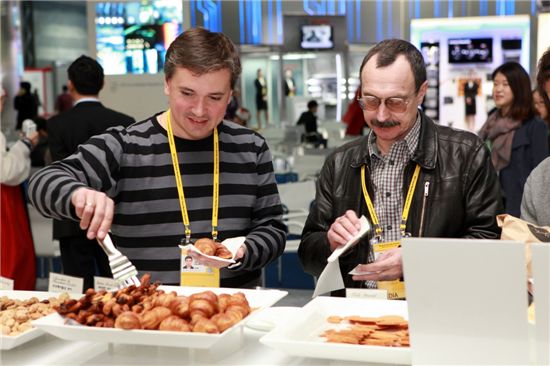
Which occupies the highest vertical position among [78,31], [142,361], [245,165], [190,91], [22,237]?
[78,31]

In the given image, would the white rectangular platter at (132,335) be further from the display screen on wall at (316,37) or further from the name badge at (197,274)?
the display screen on wall at (316,37)

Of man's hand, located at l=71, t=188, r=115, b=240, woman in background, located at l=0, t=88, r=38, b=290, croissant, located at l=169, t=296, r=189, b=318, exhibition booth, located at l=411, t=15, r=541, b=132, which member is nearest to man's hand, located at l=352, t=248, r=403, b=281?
croissant, located at l=169, t=296, r=189, b=318

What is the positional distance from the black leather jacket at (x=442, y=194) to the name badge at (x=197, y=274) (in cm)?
38

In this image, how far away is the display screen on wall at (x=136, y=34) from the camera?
6258mm

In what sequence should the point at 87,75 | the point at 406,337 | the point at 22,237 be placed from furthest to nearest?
1. the point at 22,237
2. the point at 87,75
3. the point at 406,337

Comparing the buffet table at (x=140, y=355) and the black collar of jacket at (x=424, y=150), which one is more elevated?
the black collar of jacket at (x=424, y=150)

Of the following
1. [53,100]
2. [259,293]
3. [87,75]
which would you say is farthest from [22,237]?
[53,100]

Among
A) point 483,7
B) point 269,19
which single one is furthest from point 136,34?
point 269,19

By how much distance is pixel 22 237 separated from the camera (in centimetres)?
529

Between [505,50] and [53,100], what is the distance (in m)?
8.29

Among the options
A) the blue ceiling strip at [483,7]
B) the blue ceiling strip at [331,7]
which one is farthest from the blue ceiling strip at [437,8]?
the blue ceiling strip at [331,7]

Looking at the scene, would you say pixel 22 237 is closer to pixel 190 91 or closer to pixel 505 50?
pixel 190 91

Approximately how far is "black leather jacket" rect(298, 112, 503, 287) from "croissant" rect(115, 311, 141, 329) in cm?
92

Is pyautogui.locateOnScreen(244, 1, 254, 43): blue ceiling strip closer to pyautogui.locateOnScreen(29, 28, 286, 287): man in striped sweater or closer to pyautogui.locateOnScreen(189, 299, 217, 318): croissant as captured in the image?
pyautogui.locateOnScreen(29, 28, 286, 287): man in striped sweater
